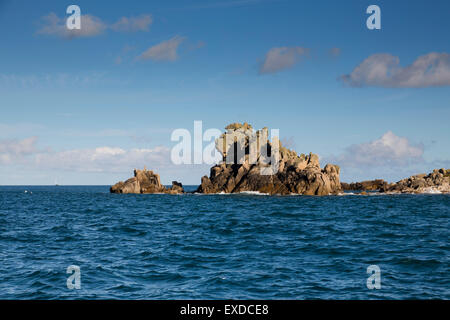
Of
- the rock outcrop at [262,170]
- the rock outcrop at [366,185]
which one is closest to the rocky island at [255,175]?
the rock outcrop at [262,170]

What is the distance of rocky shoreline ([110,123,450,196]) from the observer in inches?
4746

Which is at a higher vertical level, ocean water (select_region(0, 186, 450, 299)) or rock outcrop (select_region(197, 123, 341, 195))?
rock outcrop (select_region(197, 123, 341, 195))

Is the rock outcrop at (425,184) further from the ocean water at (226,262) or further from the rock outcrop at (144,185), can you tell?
the ocean water at (226,262)

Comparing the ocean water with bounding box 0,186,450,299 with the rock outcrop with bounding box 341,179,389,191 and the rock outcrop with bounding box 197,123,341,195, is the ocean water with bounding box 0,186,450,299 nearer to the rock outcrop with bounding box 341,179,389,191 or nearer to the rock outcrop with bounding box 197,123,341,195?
the rock outcrop with bounding box 197,123,341,195

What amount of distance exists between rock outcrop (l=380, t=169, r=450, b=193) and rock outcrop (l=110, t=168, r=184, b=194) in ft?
269

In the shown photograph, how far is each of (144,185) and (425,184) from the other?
4150 inches

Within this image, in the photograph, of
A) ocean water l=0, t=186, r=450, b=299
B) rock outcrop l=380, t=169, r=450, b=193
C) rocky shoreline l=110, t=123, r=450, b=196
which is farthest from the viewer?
rock outcrop l=380, t=169, r=450, b=193

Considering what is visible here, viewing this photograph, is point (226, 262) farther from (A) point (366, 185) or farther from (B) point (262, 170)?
(A) point (366, 185)

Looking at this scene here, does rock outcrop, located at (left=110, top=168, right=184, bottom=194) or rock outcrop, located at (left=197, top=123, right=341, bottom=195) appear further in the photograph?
rock outcrop, located at (left=110, top=168, right=184, bottom=194)

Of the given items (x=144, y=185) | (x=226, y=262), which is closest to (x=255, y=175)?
(x=144, y=185)

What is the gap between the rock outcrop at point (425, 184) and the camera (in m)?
137

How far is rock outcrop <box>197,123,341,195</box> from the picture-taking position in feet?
391

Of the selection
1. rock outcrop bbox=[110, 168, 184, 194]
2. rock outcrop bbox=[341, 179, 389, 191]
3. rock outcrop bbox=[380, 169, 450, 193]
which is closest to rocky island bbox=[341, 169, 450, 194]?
rock outcrop bbox=[380, 169, 450, 193]

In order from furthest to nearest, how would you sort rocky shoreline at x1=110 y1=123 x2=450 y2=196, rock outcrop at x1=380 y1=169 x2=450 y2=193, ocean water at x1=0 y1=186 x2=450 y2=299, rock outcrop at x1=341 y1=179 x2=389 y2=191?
1. rock outcrop at x1=341 y1=179 x2=389 y2=191
2. rock outcrop at x1=380 y1=169 x2=450 y2=193
3. rocky shoreline at x1=110 y1=123 x2=450 y2=196
4. ocean water at x1=0 y1=186 x2=450 y2=299
